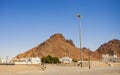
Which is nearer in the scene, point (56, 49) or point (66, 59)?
point (66, 59)

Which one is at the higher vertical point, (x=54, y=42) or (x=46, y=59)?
(x=54, y=42)

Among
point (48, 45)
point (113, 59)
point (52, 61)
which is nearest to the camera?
point (52, 61)

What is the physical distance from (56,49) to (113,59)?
52971 mm

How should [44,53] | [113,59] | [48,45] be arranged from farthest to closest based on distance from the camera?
[48,45] → [44,53] → [113,59]

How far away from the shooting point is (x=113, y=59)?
15300 centimetres

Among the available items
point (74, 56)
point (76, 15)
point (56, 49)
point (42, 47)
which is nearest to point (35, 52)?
point (42, 47)

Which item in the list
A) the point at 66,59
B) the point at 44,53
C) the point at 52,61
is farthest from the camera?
the point at 44,53

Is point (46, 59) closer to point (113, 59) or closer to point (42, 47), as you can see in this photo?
point (113, 59)

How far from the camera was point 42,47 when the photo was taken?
197 m

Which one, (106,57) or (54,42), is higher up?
(54,42)

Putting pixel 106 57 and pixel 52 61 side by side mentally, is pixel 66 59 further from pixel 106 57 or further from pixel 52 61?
pixel 106 57

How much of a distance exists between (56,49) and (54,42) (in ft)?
34.7

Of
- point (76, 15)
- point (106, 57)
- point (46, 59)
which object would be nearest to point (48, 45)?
point (106, 57)

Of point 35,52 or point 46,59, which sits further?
point 35,52
